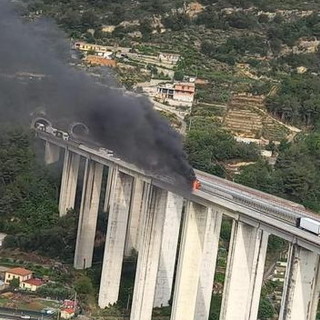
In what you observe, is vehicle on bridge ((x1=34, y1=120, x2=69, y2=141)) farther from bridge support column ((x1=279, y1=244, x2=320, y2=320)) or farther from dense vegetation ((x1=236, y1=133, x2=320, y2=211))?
bridge support column ((x1=279, y1=244, x2=320, y2=320))

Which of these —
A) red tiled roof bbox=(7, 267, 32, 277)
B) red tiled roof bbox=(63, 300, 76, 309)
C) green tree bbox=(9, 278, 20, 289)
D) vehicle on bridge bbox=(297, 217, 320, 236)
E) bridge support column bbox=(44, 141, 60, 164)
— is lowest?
green tree bbox=(9, 278, 20, 289)

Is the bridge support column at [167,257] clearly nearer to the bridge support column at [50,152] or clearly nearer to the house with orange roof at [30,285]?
the house with orange roof at [30,285]

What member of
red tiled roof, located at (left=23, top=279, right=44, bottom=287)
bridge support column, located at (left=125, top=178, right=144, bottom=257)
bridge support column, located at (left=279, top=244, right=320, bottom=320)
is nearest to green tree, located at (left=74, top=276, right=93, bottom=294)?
red tiled roof, located at (left=23, top=279, right=44, bottom=287)

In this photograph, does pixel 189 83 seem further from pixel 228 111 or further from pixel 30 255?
pixel 30 255

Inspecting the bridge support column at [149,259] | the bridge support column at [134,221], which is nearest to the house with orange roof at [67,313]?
the bridge support column at [149,259]

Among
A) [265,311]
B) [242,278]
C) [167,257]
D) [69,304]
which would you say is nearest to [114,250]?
[167,257]

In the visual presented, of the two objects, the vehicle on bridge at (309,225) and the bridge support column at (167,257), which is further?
the bridge support column at (167,257)
